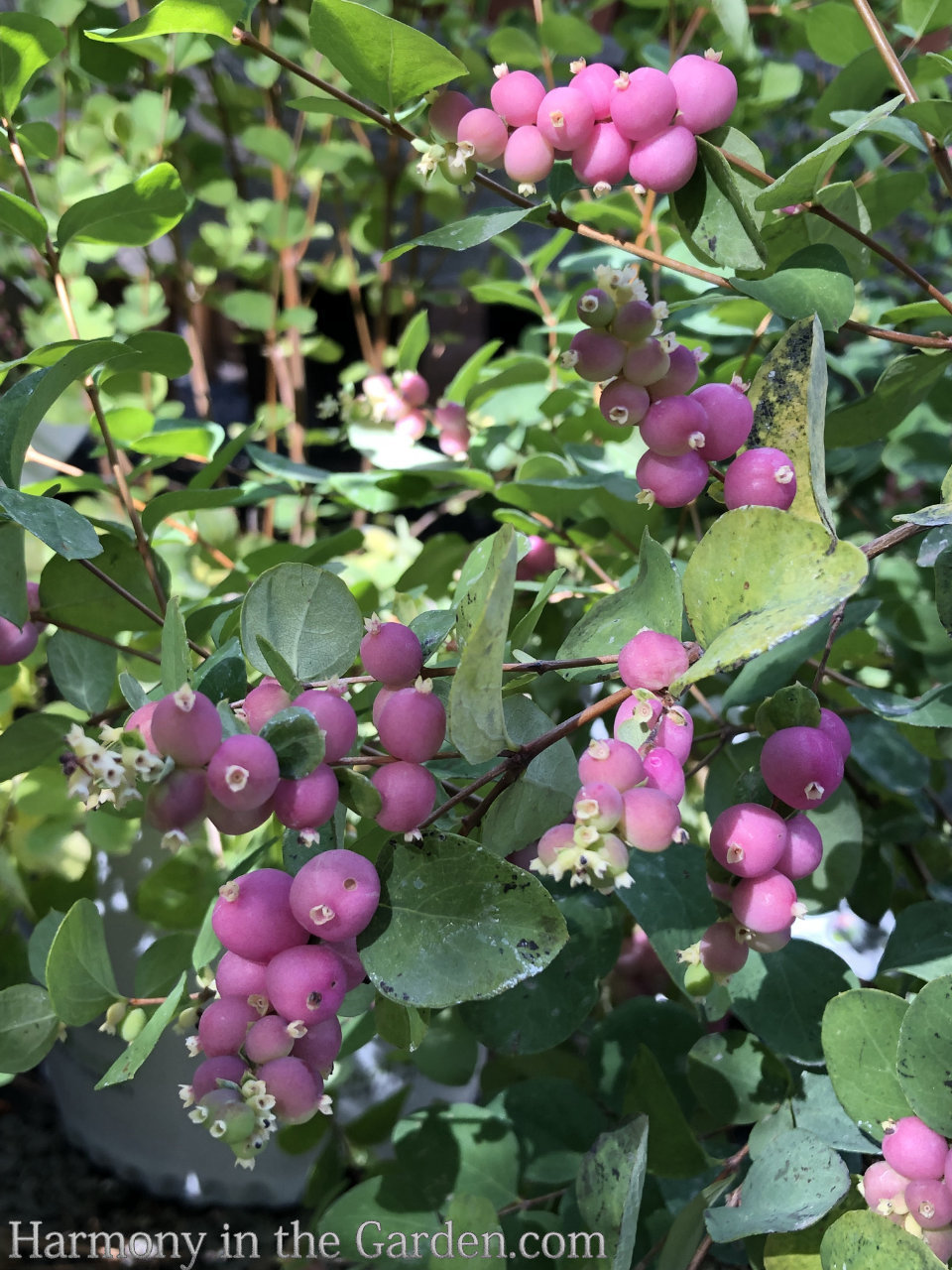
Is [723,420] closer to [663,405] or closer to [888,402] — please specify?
[663,405]

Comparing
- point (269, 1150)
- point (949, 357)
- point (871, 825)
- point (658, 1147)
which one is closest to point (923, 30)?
point (949, 357)

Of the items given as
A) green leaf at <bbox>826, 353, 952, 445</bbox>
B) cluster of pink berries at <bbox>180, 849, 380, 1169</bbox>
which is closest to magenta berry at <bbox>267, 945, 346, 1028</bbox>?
cluster of pink berries at <bbox>180, 849, 380, 1169</bbox>

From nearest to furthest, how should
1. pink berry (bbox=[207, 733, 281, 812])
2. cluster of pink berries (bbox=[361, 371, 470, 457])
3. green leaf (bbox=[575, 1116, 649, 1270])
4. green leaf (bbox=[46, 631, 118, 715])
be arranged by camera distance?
1. pink berry (bbox=[207, 733, 281, 812])
2. green leaf (bbox=[575, 1116, 649, 1270])
3. green leaf (bbox=[46, 631, 118, 715])
4. cluster of pink berries (bbox=[361, 371, 470, 457])

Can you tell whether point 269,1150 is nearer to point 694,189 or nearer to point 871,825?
point 871,825

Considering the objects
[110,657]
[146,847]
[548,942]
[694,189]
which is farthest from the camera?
[146,847]

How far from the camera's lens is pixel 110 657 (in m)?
0.44

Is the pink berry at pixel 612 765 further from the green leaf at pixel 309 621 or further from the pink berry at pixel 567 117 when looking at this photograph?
the pink berry at pixel 567 117

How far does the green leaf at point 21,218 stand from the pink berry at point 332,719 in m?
0.25

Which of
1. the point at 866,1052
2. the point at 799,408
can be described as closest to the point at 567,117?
the point at 799,408

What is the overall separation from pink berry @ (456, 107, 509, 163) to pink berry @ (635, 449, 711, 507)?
0.41 ft

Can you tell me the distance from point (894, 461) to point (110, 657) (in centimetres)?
47

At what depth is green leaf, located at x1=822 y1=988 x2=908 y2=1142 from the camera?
31 centimetres

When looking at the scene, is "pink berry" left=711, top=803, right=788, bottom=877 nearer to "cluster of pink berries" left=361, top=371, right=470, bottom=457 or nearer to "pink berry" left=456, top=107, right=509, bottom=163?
"pink berry" left=456, top=107, right=509, bottom=163

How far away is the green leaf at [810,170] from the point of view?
0.99ft
